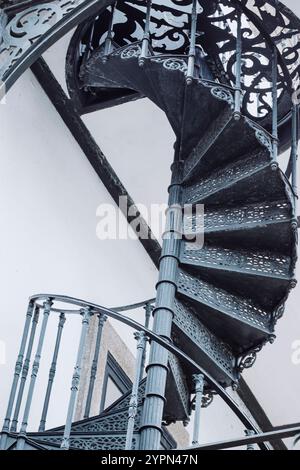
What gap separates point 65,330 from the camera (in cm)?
728

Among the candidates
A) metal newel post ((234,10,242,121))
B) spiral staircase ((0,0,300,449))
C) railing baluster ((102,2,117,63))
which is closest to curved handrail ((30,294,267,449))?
spiral staircase ((0,0,300,449))

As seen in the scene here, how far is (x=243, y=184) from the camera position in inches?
274

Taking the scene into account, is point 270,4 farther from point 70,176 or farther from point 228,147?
point 70,176

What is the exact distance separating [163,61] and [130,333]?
202 cm

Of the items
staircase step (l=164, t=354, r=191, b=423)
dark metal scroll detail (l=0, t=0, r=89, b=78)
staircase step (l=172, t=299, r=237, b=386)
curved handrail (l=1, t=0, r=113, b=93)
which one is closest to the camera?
curved handrail (l=1, t=0, r=113, b=93)

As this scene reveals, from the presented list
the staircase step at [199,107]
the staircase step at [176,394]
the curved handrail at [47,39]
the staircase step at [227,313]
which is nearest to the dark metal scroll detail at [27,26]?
the curved handrail at [47,39]

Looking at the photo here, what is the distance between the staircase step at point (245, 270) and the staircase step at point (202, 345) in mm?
253

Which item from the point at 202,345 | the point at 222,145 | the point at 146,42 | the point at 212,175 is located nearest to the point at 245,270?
the point at 202,345

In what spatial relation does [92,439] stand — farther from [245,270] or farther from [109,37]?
[109,37]

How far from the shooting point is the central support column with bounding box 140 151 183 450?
602 centimetres

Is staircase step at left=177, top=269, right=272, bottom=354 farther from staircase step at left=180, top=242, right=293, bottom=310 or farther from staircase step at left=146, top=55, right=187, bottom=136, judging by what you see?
staircase step at left=146, top=55, right=187, bottom=136

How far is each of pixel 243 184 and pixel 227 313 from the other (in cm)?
73
